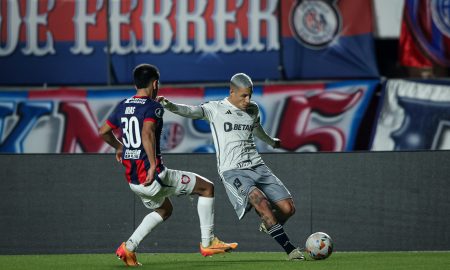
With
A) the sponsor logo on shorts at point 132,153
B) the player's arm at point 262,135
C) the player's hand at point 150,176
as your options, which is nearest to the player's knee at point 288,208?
the player's arm at point 262,135

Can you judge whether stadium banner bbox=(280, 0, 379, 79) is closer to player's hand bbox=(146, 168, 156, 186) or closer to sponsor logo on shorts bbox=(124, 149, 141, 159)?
sponsor logo on shorts bbox=(124, 149, 141, 159)

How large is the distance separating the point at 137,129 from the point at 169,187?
0.65m

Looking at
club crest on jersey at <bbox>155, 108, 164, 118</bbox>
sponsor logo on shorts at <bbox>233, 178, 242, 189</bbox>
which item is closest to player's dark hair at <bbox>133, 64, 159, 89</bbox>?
club crest on jersey at <bbox>155, 108, 164, 118</bbox>

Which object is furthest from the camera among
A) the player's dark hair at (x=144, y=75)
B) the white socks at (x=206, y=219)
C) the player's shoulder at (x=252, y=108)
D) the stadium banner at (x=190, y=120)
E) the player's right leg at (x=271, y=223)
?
the stadium banner at (x=190, y=120)

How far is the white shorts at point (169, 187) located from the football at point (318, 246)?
125cm

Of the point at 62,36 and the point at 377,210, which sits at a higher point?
the point at 62,36

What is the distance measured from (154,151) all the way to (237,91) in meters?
1.25

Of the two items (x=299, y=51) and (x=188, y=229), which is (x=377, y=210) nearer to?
(x=188, y=229)

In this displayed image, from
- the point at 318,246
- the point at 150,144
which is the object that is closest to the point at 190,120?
the point at 318,246

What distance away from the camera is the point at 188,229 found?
A: 44.1ft

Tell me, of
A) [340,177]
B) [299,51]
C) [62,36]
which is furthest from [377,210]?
[62,36]

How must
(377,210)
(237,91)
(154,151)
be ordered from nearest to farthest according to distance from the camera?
(154,151) < (237,91) < (377,210)

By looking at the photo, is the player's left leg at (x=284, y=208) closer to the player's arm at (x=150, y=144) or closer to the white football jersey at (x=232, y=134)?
the white football jersey at (x=232, y=134)

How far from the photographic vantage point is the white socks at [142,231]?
10648 millimetres
